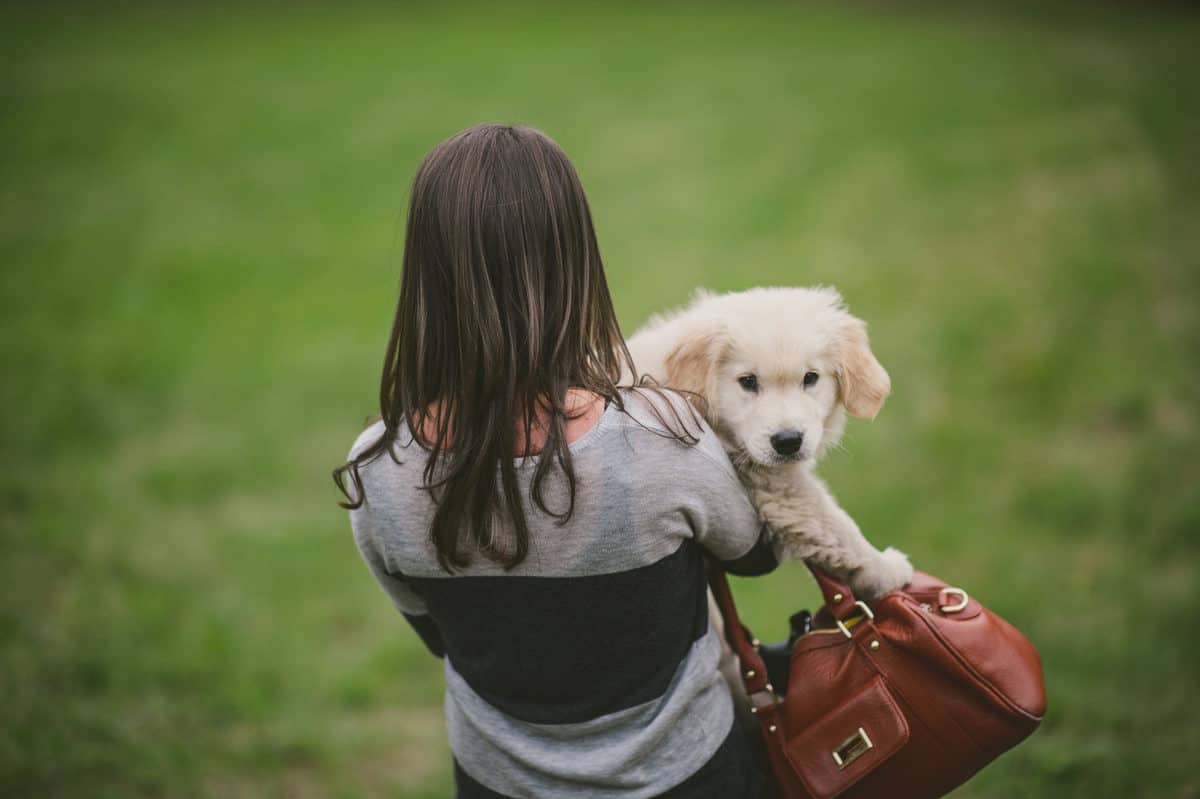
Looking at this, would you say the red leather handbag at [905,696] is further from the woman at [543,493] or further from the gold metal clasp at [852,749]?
the woman at [543,493]

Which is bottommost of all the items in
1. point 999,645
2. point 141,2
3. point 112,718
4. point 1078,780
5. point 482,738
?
point 1078,780

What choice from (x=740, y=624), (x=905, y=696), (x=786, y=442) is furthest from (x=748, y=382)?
(x=905, y=696)

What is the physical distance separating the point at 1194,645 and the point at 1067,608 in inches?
20.8

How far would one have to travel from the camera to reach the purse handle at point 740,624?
175cm

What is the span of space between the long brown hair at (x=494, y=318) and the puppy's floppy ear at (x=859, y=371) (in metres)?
0.87

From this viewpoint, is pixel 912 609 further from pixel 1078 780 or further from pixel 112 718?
pixel 112 718

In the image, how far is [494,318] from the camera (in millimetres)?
1560

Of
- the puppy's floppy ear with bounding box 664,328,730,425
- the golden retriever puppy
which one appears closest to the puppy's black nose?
the golden retriever puppy

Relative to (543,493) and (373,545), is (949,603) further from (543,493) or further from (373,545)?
(373,545)

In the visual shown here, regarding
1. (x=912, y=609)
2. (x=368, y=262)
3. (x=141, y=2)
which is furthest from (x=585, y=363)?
(x=141, y=2)

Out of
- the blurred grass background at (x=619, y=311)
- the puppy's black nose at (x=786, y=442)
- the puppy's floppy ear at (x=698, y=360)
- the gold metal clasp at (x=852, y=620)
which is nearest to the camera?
the gold metal clasp at (x=852, y=620)

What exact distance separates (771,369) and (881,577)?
0.65 metres

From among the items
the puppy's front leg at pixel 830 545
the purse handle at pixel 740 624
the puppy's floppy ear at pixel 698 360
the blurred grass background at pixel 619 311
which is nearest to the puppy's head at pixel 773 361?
the puppy's floppy ear at pixel 698 360

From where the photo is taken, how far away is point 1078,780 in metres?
3.40
